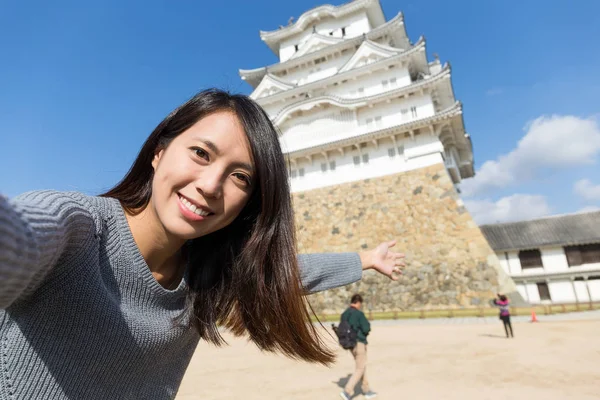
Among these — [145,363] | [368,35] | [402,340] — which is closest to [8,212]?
[145,363]

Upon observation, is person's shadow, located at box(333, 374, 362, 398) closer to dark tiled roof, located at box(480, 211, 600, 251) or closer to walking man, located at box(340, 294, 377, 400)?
walking man, located at box(340, 294, 377, 400)

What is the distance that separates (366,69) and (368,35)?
3.63 metres

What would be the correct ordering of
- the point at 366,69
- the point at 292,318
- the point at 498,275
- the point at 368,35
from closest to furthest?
the point at 292,318 → the point at 498,275 → the point at 366,69 → the point at 368,35

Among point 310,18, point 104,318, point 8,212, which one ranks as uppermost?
point 310,18

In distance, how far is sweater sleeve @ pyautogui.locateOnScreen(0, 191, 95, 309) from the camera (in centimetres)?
59

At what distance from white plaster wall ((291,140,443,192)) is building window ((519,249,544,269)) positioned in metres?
8.68

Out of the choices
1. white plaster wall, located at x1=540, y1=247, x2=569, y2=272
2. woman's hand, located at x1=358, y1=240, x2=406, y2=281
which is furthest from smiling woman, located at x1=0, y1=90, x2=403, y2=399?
white plaster wall, located at x1=540, y1=247, x2=569, y2=272

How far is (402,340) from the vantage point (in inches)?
350

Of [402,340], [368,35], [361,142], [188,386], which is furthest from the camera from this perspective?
[368,35]

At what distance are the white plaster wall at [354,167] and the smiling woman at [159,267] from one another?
612 inches

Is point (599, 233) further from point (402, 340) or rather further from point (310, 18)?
point (310, 18)

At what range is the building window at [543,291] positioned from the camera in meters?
17.9

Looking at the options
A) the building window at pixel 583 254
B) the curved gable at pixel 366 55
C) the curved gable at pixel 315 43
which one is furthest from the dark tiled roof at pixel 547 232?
the curved gable at pixel 315 43

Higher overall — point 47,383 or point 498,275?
point 47,383
